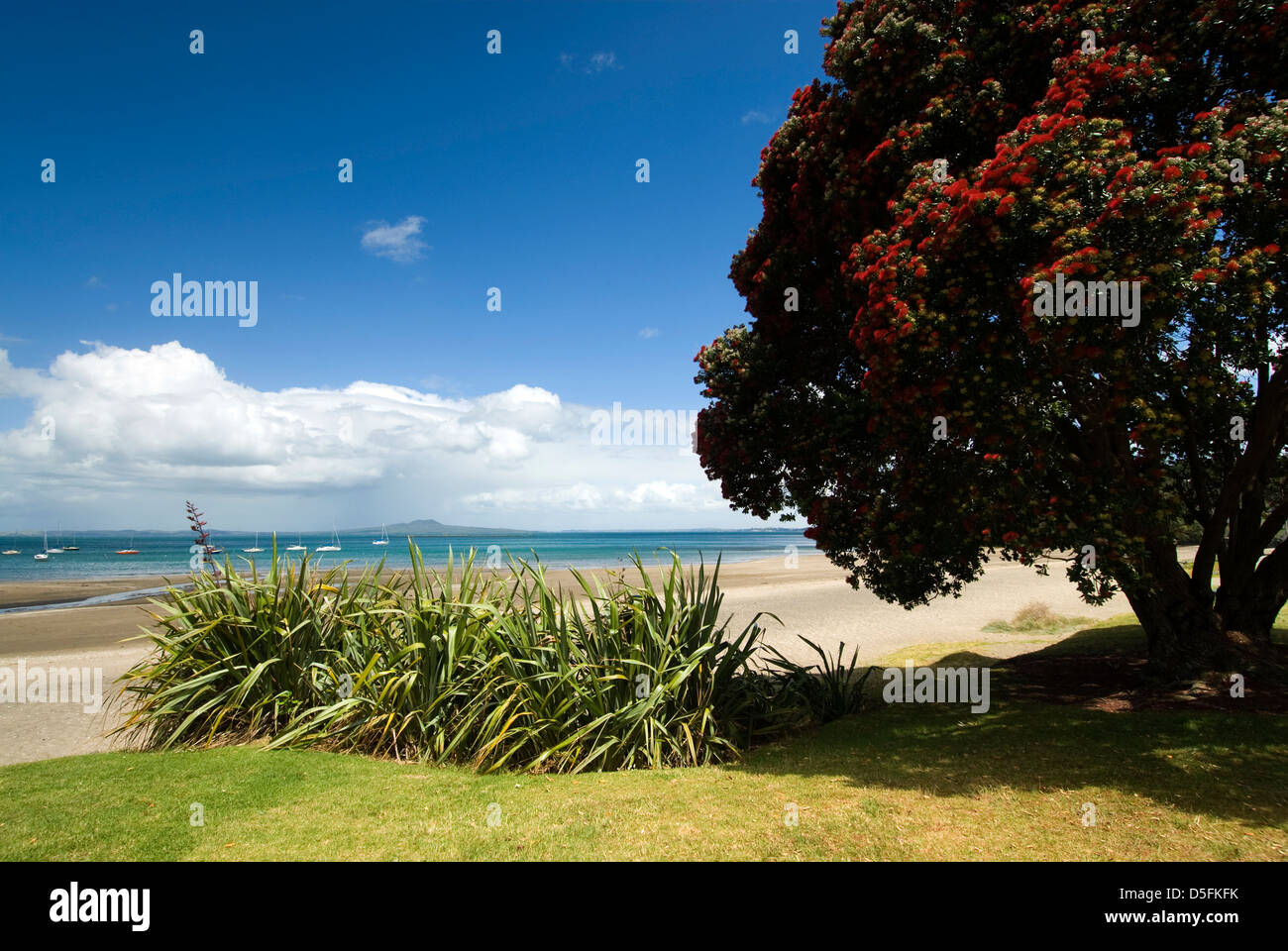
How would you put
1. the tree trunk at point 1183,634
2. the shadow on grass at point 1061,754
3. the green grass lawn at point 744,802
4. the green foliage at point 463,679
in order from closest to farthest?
1. the green grass lawn at point 744,802
2. the shadow on grass at point 1061,754
3. the green foliage at point 463,679
4. the tree trunk at point 1183,634

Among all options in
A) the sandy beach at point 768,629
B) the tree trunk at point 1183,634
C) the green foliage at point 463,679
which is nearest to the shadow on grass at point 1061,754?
the green foliage at point 463,679

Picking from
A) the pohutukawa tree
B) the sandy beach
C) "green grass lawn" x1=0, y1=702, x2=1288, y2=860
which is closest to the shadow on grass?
"green grass lawn" x1=0, y1=702, x2=1288, y2=860

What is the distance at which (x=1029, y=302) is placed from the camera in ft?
17.1

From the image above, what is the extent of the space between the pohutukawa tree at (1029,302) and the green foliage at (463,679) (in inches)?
92.1

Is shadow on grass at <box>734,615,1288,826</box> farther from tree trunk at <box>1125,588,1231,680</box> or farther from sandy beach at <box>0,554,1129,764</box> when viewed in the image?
sandy beach at <box>0,554,1129,764</box>

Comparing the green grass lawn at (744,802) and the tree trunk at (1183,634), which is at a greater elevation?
the tree trunk at (1183,634)

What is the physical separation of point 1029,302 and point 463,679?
662cm

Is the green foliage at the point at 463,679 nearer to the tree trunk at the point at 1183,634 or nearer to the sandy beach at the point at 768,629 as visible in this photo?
the sandy beach at the point at 768,629

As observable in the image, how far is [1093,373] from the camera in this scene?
6.07 metres

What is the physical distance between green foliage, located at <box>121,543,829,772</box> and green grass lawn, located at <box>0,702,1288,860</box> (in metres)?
0.55

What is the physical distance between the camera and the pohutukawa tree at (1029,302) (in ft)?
17.0

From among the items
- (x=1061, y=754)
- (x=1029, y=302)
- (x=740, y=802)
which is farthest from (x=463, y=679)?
(x=1029, y=302)

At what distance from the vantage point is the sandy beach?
32.7 ft
